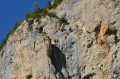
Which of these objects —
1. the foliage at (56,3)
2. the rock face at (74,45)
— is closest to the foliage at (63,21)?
the rock face at (74,45)

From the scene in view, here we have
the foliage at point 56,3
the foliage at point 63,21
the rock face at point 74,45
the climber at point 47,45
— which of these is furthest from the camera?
the foliage at point 56,3

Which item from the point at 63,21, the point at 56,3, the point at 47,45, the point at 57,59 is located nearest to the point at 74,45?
the point at 57,59

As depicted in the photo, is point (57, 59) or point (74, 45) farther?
point (57, 59)

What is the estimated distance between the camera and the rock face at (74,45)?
150 ft

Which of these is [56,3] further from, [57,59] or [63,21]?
[57,59]

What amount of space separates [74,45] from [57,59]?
192 cm

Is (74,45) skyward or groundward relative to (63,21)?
groundward

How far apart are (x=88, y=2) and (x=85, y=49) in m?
4.81

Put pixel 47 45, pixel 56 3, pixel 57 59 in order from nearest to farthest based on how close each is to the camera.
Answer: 1. pixel 57 59
2. pixel 47 45
3. pixel 56 3

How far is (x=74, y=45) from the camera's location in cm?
4797

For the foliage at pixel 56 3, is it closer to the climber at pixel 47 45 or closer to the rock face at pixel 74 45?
the rock face at pixel 74 45

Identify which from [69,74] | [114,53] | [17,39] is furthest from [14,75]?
[114,53]

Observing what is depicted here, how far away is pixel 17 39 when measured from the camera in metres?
54.3

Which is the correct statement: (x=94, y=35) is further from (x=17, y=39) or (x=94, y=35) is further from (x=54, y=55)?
(x=17, y=39)
